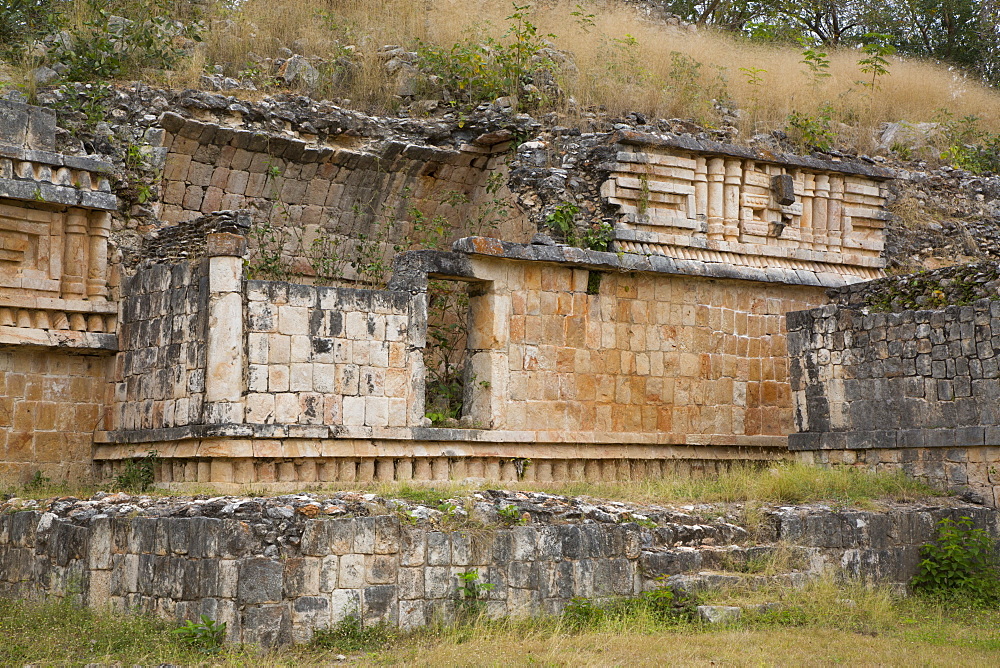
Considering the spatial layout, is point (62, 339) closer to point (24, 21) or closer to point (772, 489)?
point (24, 21)

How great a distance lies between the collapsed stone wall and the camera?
34.0ft

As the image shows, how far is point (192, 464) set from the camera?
34.1ft

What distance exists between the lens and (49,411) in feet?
36.8

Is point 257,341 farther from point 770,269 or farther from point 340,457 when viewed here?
point 770,269

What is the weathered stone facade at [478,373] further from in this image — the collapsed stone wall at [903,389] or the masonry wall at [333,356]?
the collapsed stone wall at [903,389]

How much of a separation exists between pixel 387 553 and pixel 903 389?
5.75 metres

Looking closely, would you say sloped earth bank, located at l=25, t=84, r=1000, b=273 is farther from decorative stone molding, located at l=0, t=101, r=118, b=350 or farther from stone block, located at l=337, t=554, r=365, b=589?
stone block, located at l=337, t=554, r=365, b=589

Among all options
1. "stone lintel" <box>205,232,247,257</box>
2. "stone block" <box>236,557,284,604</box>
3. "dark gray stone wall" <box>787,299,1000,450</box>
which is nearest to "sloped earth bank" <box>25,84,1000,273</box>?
"stone lintel" <box>205,232,247,257</box>

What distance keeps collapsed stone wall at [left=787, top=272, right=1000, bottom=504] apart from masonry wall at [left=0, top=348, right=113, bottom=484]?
7379mm

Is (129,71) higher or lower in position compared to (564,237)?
higher

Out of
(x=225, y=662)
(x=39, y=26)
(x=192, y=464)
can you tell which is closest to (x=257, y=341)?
(x=192, y=464)

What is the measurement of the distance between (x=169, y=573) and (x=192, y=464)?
292 centimetres

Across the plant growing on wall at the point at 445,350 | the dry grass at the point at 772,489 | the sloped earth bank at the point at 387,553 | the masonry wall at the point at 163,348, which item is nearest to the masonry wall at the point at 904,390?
the dry grass at the point at 772,489

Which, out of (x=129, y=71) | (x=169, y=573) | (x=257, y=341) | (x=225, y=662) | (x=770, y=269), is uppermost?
(x=129, y=71)
